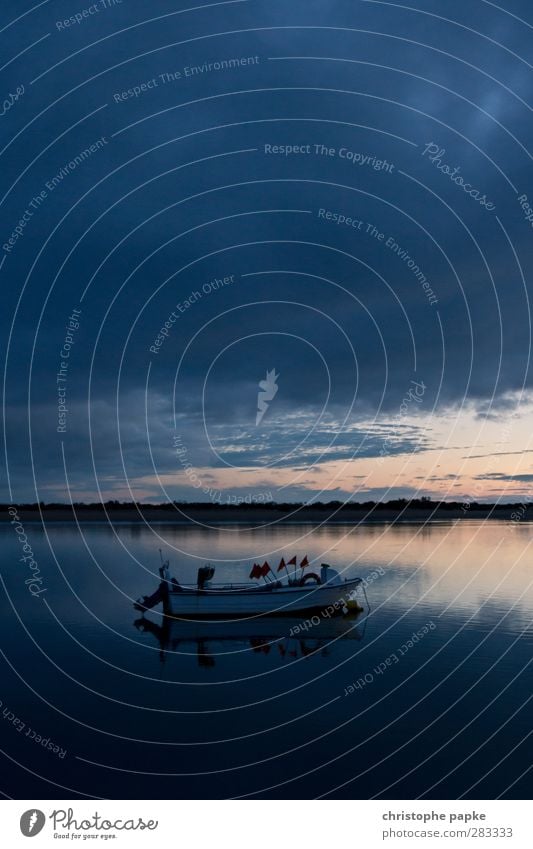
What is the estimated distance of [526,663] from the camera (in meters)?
37.5

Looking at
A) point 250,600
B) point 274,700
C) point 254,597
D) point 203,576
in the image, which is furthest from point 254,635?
point 274,700

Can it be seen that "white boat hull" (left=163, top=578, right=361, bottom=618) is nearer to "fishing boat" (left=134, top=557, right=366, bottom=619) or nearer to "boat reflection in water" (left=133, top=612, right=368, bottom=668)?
"fishing boat" (left=134, top=557, right=366, bottom=619)

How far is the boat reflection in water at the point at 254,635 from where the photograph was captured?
43.2 meters

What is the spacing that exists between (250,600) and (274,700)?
65.0 ft

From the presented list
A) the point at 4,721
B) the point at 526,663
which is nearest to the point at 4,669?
the point at 4,721

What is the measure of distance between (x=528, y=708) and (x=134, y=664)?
19861 mm

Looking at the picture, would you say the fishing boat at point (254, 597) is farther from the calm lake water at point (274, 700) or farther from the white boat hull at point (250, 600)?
the calm lake water at point (274, 700)

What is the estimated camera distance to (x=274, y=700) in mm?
31703

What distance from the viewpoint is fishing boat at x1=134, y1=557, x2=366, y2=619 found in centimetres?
5128

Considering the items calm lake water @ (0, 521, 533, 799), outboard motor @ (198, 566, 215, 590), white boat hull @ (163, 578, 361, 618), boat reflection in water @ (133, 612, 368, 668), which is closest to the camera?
calm lake water @ (0, 521, 533, 799)

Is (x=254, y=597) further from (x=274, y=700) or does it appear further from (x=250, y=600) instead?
(x=274, y=700)

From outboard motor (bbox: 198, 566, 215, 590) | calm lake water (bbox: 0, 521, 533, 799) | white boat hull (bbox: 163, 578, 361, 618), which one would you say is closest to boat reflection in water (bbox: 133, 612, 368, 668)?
calm lake water (bbox: 0, 521, 533, 799)

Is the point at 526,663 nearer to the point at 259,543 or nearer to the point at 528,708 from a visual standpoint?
the point at 528,708

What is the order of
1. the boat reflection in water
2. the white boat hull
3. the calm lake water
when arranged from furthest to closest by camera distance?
1. the white boat hull
2. the boat reflection in water
3. the calm lake water
